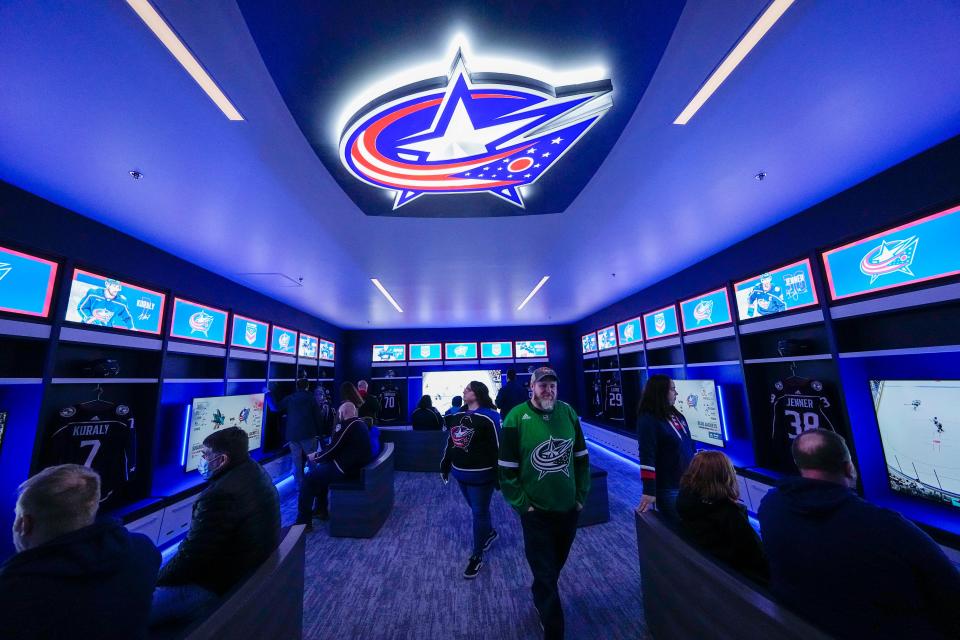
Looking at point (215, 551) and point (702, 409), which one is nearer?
point (215, 551)

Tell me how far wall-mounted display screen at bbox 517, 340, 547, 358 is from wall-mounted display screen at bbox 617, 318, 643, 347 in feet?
9.14

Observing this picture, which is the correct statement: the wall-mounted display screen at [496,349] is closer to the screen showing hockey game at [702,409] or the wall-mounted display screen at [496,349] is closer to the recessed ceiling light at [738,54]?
the screen showing hockey game at [702,409]

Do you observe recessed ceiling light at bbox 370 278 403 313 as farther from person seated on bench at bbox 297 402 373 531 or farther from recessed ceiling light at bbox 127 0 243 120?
recessed ceiling light at bbox 127 0 243 120

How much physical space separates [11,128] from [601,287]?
591 centimetres

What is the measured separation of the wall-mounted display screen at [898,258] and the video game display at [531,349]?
6.36 m

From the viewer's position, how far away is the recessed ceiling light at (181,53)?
1143 millimetres

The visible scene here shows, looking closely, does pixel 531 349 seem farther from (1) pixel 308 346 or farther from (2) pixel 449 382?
(1) pixel 308 346

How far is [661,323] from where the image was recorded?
16.6 feet

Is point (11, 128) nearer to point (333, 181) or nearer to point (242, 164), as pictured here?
point (242, 164)

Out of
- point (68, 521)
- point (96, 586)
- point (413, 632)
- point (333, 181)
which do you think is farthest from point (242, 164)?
point (413, 632)

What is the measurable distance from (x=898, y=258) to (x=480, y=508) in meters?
3.53

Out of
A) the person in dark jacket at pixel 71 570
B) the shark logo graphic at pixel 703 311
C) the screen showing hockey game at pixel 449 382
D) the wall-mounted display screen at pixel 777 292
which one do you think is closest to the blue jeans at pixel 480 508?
the person in dark jacket at pixel 71 570

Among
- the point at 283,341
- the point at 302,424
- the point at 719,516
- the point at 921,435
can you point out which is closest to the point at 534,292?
the point at 302,424

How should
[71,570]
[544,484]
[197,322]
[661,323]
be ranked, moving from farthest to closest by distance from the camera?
[661,323]
[197,322]
[544,484]
[71,570]
